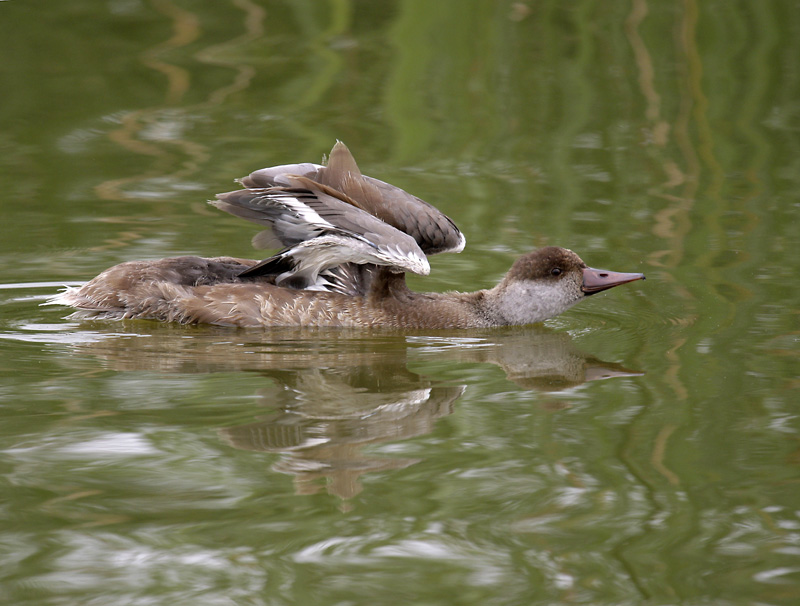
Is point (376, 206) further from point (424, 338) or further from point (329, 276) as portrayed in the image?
point (424, 338)

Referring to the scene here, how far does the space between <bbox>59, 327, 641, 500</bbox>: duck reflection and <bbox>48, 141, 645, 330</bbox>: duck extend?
0.64 ft

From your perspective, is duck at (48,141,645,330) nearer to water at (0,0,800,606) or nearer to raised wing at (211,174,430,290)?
raised wing at (211,174,430,290)

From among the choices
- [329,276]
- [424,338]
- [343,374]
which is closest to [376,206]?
[329,276]

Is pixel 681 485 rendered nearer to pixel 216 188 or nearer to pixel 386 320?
pixel 386 320

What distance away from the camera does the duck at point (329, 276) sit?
7348 millimetres

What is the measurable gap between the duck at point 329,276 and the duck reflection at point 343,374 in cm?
19

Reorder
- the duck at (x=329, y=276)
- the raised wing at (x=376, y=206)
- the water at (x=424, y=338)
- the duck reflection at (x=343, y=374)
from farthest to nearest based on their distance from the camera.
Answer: the raised wing at (x=376, y=206)
the duck at (x=329, y=276)
the duck reflection at (x=343, y=374)
the water at (x=424, y=338)

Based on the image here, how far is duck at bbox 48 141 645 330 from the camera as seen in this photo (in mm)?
7348

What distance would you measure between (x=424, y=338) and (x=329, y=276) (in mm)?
835

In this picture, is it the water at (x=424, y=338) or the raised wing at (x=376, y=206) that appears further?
the raised wing at (x=376, y=206)

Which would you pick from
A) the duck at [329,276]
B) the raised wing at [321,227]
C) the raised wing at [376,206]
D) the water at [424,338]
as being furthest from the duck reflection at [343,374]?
the raised wing at [376,206]

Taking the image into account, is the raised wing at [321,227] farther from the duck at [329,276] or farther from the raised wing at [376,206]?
the raised wing at [376,206]

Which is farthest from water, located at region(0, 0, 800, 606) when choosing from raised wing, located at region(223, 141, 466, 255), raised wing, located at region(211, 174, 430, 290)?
raised wing, located at region(223, 141, 466, 255)

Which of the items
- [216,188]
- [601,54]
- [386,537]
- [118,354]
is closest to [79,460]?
[386,537]
